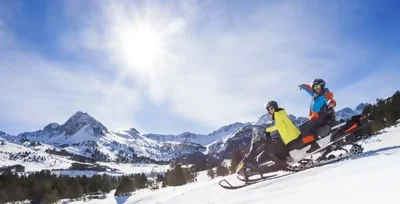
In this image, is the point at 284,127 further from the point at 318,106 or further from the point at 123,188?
the point at 123,188

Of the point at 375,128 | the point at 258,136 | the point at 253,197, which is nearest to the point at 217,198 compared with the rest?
the point at 253,197

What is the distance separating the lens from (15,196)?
9600cm

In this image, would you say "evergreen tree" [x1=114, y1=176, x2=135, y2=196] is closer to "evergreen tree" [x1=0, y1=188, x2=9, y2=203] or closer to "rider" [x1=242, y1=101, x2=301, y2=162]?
"evergreen tree" [x1=0, y1=188, x2=9, y2=203]

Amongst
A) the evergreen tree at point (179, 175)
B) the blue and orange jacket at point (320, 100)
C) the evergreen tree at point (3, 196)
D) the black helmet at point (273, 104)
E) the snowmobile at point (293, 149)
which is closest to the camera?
the snowmobile at point (293, 149)

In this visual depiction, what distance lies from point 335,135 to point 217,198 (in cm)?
448

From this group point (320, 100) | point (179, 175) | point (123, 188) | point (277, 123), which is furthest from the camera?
point (179, 175)

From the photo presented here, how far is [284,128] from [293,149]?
77cm

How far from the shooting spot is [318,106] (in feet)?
35.8

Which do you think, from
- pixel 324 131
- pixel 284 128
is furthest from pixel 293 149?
pixel 324 131

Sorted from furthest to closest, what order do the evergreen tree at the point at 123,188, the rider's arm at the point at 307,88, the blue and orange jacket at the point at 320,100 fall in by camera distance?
1. the evergreen tree at the point at 123,188
2. the rider's arm at the point at 307,88
3. the blue and orange jacket at the point at 320,100

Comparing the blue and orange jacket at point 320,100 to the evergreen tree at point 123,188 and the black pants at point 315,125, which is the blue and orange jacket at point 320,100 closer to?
the black pants at point 315,125

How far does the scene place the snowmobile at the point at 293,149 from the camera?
1035 cm

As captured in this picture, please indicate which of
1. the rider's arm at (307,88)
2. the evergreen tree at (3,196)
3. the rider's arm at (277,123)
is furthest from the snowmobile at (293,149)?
the evergreen tree at (3,196)

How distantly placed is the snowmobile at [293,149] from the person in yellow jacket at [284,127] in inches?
5.2
